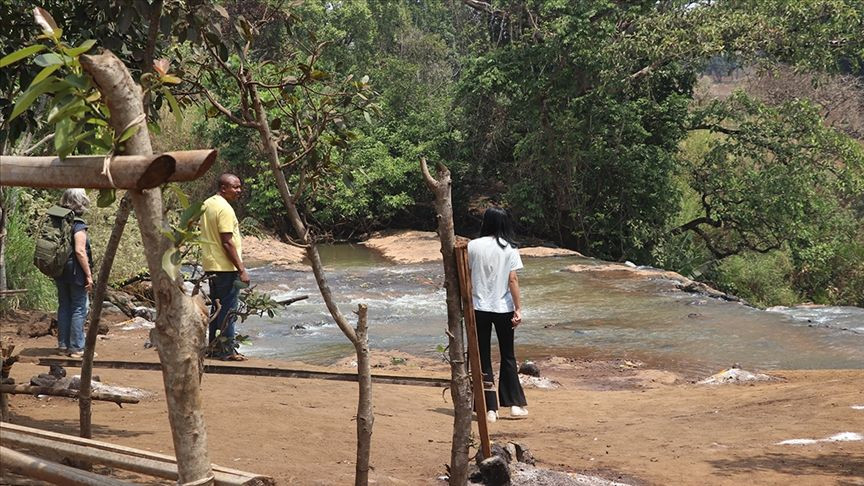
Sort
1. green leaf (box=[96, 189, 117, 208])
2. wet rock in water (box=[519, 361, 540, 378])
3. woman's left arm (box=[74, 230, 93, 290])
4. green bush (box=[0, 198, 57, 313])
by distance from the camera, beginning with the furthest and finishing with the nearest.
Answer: green bush (box=[0, 198, 57, 313]), wet rock in water (box=[519, 361, 540, 378]), woman's left arm (box=[74, 230, 93, 290]), green leaf (box=[96, 189, 117, 208])

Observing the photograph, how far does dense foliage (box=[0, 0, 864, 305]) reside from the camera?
69.9ft

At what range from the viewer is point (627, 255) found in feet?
81.4

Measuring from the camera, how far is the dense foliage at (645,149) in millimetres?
21312

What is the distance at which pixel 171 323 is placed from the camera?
296 centimetres

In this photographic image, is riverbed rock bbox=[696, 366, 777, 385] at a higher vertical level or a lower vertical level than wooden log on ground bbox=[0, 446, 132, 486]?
lower

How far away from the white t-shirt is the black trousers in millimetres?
69

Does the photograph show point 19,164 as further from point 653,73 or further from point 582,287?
point 653,73

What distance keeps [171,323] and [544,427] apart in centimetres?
A: 486

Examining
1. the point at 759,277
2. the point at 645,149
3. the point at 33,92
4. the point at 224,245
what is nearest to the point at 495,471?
the point at 33,92

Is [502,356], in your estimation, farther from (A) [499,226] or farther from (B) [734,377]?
(B) [734,377]

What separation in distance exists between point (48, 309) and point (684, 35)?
14.1m

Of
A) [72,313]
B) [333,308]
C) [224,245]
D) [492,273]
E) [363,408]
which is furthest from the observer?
[72,313]

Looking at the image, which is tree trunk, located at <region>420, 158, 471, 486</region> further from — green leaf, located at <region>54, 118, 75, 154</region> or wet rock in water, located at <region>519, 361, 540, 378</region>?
wet rock in water, located at <region>519, 361, 540, 378</region>

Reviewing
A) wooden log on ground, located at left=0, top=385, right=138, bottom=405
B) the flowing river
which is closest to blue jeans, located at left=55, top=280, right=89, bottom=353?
the flowing river
